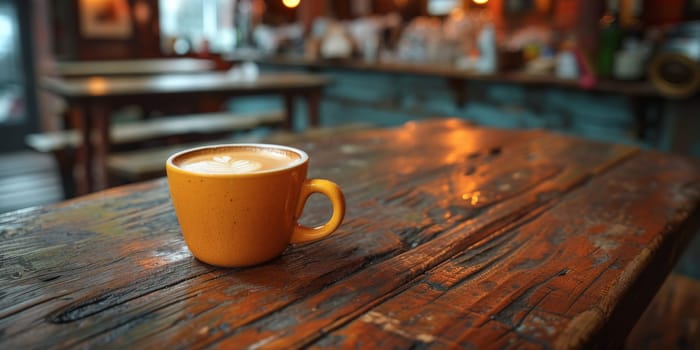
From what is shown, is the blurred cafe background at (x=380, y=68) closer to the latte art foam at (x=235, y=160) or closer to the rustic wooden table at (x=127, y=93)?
the rustic wooden table at (x=127, y=93)

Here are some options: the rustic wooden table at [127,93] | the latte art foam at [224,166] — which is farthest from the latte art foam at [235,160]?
the rustic wooden table at [127,93]

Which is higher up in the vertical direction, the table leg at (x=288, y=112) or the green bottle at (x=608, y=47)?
the green bottle at (x=608, y=47)

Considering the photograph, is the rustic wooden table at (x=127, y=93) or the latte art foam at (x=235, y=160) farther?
the rustic wooden table at (x=127, y=93)

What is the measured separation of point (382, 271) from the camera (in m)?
0.67

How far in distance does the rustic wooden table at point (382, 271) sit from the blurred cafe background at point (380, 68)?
190cm

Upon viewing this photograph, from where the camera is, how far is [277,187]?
2.09 ft

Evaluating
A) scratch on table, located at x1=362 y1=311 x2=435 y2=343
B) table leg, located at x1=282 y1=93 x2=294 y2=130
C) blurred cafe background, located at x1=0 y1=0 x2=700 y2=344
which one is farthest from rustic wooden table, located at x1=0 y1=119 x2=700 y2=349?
table leg, located at x1=282 y1=93 x2=294 y2=130

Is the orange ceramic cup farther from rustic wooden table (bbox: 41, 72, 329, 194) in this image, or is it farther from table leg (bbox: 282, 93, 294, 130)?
table leg (bbox: 282, 93, 294, 130)

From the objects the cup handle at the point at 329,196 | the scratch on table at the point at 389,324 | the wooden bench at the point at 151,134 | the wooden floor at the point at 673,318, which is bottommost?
the wooden floor at the point at 673,318

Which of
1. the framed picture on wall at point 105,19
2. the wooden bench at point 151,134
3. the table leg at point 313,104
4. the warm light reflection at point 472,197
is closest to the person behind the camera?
the warm light reflection at point 472,197

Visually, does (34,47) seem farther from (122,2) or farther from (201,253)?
(201,253)

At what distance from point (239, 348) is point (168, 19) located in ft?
29.6

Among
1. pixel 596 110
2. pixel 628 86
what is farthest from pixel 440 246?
pixel 596 110

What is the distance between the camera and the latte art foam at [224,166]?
Result: 65 cm
